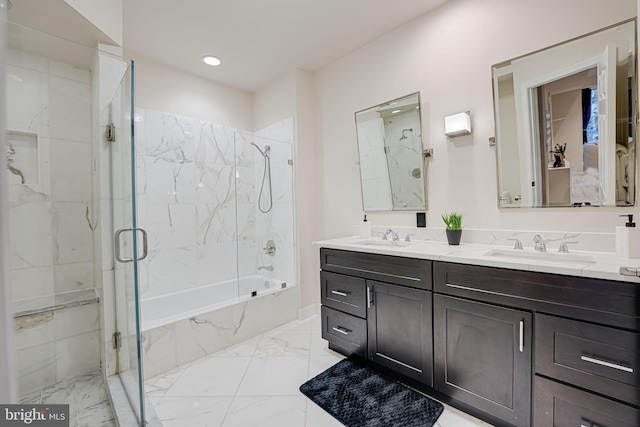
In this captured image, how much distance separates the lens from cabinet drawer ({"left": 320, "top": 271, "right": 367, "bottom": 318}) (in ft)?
6.61

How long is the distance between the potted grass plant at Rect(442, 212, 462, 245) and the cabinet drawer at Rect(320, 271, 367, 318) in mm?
691

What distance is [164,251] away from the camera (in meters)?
2.85

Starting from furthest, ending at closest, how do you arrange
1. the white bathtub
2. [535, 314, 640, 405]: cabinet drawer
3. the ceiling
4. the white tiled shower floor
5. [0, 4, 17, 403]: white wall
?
the white bathtub < the ceiling < the white tiled shower floor < [535, 314, 640, 405]: cabinet drawer < [0, 4, 17, 403]: white wall

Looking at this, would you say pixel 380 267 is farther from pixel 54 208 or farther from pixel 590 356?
pixel 54 208

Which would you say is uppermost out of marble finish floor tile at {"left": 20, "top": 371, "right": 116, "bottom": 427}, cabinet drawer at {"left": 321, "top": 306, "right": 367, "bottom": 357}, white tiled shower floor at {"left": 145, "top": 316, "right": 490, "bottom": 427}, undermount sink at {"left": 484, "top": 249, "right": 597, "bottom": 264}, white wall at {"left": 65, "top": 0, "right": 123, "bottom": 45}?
white wall at {"left": 65, "top": 0, "right": 123, "bottom": 45}

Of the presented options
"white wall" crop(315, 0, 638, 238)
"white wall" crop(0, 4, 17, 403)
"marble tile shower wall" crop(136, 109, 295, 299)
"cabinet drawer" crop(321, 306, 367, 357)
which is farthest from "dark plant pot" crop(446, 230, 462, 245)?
"white wall" crop(0, 4, 17, 403)

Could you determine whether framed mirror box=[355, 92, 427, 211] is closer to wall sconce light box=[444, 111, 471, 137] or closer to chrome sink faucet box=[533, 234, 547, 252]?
wall sconce light box=[444, 111, 471, 137]

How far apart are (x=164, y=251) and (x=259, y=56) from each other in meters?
2.18

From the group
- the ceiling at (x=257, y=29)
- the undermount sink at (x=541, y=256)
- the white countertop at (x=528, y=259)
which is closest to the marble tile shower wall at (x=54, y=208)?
the ceiling at (x=257, y=29)

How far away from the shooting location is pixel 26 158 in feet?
5.59

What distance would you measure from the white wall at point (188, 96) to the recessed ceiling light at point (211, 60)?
37cm

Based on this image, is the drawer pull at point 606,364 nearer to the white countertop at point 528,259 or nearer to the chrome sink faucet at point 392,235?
the white countertop at point 528,259

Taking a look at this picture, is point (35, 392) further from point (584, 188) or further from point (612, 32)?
point (612, 32)

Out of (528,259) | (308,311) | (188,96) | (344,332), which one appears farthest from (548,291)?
(188,96)
